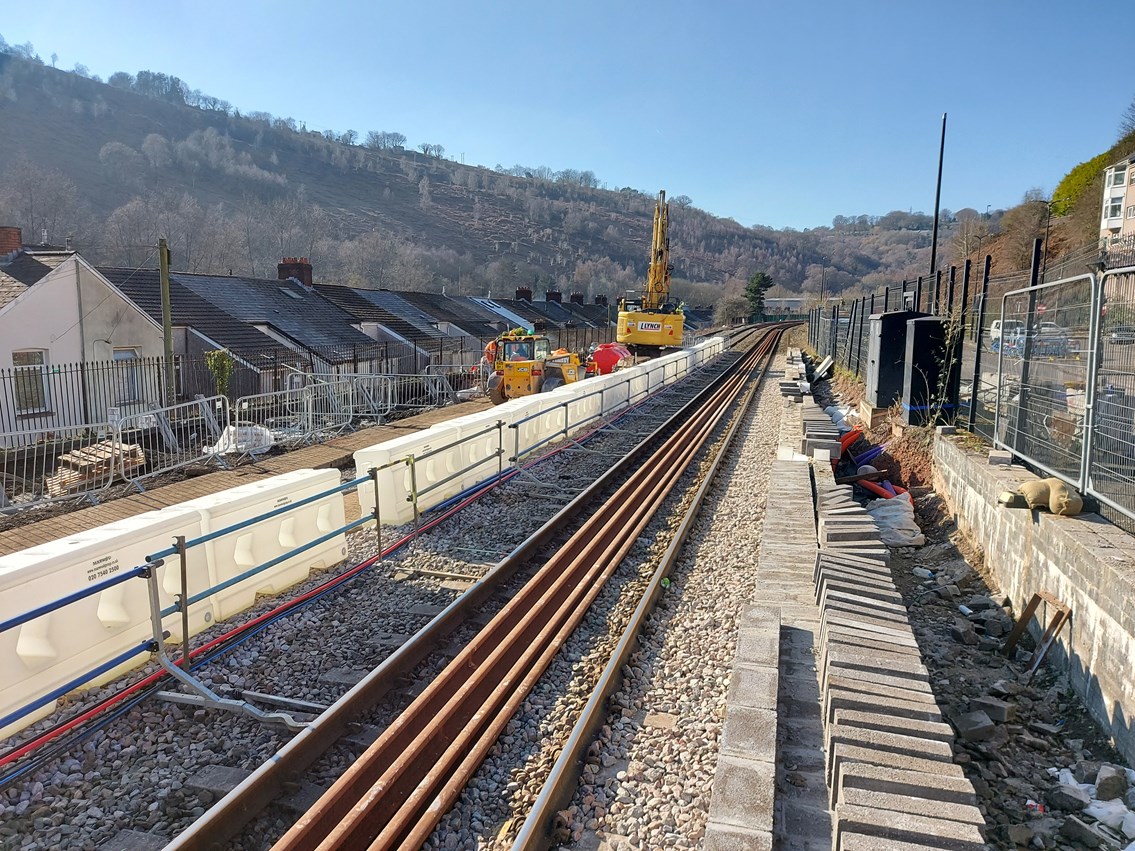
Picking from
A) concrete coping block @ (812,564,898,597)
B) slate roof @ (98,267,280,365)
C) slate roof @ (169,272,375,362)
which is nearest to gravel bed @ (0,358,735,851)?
concrete coping block @ (812,564,898,597)

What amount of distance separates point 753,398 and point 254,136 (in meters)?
189

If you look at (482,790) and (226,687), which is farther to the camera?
(226,687)

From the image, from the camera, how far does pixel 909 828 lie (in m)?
3.42

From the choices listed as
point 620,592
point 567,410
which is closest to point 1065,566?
point 620,592

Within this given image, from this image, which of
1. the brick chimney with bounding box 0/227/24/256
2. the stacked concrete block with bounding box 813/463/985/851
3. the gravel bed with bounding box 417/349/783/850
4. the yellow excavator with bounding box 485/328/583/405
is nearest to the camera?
the stacked concrete block with bounding box 813/463/985/851

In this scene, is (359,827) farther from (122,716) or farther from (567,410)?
(567,410)

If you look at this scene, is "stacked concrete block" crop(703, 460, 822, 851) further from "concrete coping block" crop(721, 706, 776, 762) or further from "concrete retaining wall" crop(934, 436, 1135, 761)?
"concrete retaining wall" crop(934, 436, 1135, 761)

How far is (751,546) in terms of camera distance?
8852mm

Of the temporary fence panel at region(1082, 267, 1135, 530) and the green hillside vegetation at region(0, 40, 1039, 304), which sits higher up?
the green hillside vegetation at region(0, 40, 1039, 304)

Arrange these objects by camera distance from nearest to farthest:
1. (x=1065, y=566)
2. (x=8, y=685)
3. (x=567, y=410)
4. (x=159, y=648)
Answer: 1. (x=8, y=685)
2. (x=159, y=648)
3. (x=1065, y=566)
4. (x=567, y=410)

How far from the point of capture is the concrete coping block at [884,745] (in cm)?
404

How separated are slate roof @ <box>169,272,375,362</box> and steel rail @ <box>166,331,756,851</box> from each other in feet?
69.2

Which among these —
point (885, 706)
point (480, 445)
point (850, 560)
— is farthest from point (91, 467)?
point (885, 706)

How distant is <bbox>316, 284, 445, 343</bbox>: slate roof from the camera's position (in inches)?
1318
